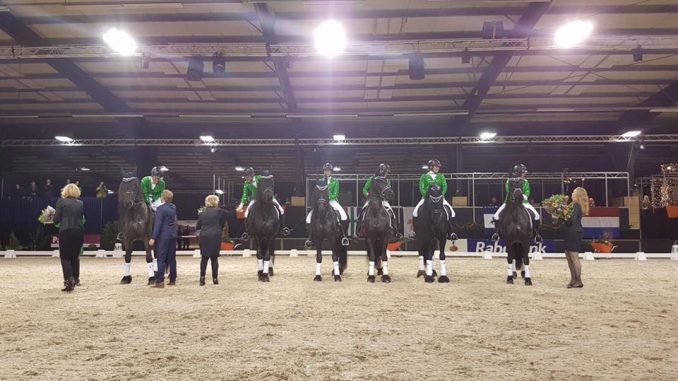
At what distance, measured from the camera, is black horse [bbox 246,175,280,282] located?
985cm

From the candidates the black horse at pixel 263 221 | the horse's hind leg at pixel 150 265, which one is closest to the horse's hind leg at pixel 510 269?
the black horse at pixel 263 221

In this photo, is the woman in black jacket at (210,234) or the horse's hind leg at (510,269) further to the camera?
the horse's hind leg at (510,269)

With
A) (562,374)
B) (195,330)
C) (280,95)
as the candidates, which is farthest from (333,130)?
(562,374)

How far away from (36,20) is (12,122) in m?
12.9

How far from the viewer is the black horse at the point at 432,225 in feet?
31.0

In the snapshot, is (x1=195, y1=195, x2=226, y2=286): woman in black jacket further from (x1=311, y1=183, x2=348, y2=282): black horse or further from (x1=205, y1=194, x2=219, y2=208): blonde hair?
(x1=311, y1=183, x2=348, y2=282): black horse

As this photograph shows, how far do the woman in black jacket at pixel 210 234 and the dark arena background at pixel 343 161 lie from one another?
302mm

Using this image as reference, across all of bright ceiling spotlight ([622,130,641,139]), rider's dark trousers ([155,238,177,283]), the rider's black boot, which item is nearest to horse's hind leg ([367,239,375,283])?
the rider's black boot

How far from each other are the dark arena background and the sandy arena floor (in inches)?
1.5

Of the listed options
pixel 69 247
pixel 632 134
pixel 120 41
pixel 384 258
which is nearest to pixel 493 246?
pixel 632 134

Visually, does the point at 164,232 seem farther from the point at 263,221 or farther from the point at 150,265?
the point at 263,221

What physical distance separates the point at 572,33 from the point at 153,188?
12.3 metres

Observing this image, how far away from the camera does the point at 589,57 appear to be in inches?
651

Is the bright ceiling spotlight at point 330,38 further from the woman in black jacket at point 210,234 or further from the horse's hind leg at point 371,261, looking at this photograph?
the horse's hind leg at point 371,261
